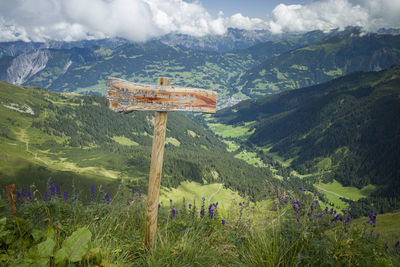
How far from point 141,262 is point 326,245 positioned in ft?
10.7

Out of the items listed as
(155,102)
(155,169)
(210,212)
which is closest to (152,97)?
(155,102)

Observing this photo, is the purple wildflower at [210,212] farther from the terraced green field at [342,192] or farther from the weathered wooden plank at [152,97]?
the terraced green field at [342,192]

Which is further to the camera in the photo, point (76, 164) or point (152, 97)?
point (76, 164)

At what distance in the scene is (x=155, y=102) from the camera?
14.1ft

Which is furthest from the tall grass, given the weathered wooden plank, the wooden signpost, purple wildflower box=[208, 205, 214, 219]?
the weathered wooden plank

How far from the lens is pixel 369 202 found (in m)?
132

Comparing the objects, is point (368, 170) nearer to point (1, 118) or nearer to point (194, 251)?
point (194, 251)

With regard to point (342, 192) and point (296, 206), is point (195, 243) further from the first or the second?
point (342, 192)

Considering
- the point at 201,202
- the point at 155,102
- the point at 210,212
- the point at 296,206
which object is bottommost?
the point at 201,202

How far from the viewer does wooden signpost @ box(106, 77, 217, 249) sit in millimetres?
4070

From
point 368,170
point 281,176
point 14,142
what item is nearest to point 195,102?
point 281,176

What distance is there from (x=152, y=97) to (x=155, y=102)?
107 millimetres

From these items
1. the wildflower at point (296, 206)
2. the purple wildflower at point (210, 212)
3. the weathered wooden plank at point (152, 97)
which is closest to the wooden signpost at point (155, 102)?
the weathered wooden plank at point (152, 97)

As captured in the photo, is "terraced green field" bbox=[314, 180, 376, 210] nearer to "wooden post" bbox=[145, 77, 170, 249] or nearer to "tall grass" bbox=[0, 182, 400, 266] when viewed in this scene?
"tall grass" bbox=[0, 182, 400, 266]
